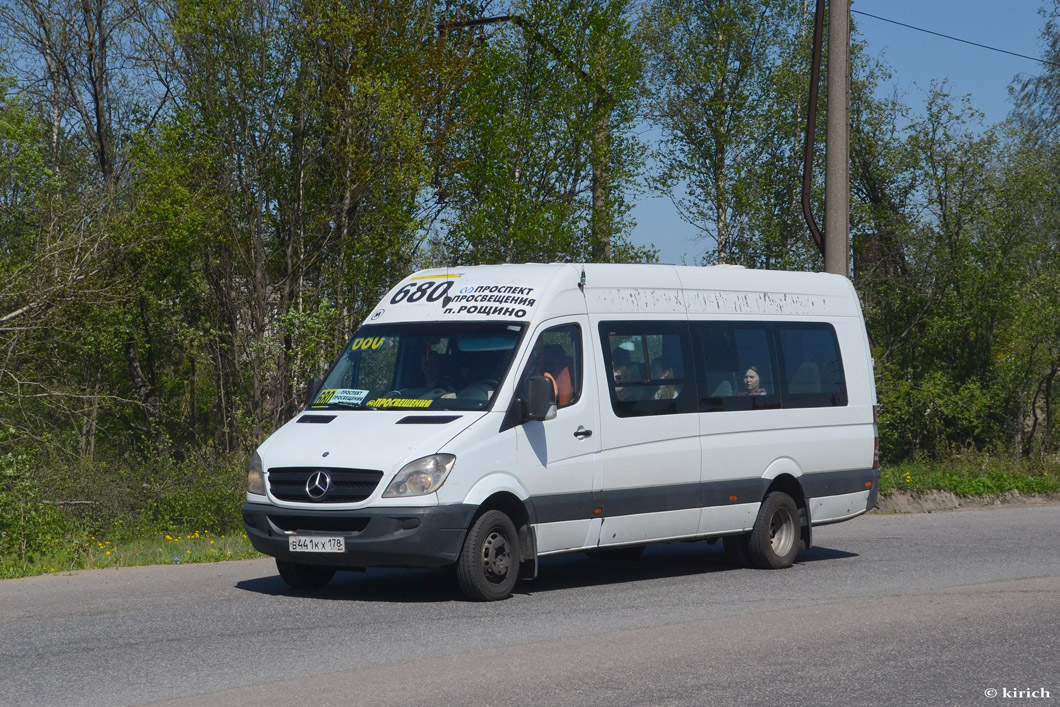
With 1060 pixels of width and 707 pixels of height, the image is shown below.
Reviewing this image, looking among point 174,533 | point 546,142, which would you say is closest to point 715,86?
point 546,142

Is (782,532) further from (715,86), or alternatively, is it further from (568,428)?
(715,86)

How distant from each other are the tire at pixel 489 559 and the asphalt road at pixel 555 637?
16 cm

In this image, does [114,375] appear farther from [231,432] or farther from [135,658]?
[135,658]

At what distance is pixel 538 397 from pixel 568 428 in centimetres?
57

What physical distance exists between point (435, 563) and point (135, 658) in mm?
2401

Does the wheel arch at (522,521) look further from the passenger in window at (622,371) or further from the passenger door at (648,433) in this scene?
the passenger in window at (622,371)

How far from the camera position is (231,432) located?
66.6 ft

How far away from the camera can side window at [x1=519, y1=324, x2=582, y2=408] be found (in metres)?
10.1

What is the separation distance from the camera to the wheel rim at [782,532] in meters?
12.0

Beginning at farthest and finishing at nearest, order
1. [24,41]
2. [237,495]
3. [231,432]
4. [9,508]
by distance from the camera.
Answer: [24,41] → [231,432] → [237,495] → [9,508]

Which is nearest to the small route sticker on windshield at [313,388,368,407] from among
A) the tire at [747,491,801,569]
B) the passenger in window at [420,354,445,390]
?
the passenger in window at [420,354,445,390]

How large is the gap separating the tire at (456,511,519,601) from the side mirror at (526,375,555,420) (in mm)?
798

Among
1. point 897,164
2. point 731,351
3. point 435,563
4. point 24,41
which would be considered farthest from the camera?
point 897,164

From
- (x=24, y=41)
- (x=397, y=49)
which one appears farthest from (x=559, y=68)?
(x=24, y=41)
